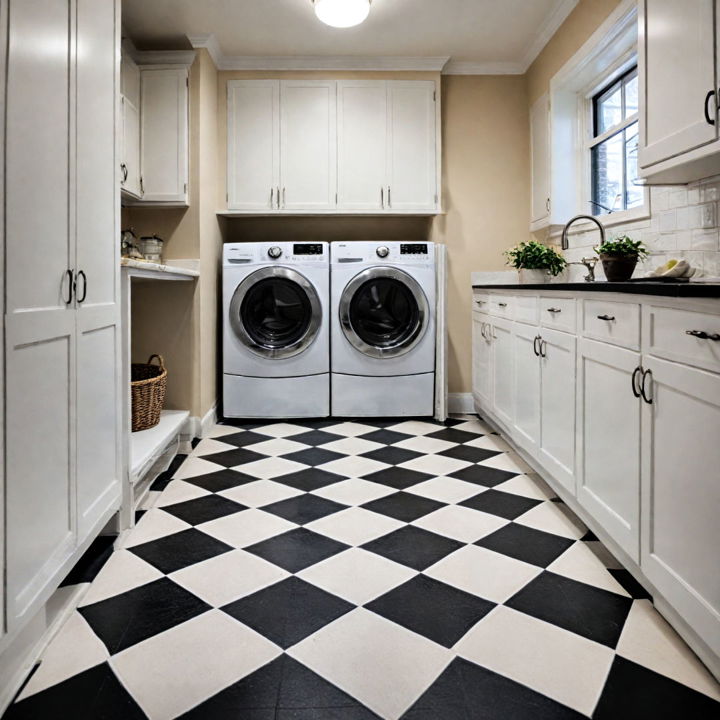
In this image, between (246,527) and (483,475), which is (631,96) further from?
(246,527)

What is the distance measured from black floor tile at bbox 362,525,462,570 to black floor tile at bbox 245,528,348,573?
132mm

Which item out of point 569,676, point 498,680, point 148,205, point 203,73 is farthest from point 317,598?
point 203,73

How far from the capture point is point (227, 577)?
172 cm

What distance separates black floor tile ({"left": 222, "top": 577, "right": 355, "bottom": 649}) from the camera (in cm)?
143

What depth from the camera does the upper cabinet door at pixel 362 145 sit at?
155 inches

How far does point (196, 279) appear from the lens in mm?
3461

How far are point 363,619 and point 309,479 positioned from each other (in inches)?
46.4

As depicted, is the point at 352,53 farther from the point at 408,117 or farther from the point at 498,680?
the point at 498,680

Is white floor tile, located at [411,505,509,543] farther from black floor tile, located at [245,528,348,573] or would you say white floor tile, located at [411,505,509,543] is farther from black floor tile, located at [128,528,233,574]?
black floor tile, located at [128,528,233,574]

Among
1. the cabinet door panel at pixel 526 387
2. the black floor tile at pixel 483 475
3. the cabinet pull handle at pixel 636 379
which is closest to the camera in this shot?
the cabinet pull handle at pixel 636 379

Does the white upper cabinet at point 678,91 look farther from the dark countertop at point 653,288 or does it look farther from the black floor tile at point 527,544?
the black floor tile at point 527,544

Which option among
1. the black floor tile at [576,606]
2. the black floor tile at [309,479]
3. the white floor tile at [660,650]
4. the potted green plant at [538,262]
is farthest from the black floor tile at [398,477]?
the potted green plant at [538,262]

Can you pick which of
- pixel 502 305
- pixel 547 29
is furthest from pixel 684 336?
pixel 547 29

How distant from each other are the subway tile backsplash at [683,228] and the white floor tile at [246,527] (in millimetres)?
1809
